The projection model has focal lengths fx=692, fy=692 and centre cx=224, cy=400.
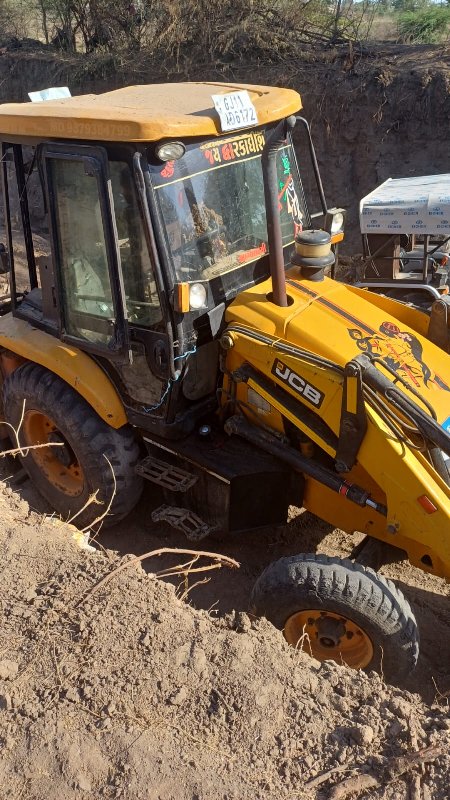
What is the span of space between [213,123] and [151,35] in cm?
1023

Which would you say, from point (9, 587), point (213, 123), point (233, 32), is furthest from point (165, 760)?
point (233, 32)

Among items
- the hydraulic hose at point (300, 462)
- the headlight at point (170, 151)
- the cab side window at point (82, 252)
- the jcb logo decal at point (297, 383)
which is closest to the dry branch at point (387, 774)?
the hydraulic hose at point (300, 462)

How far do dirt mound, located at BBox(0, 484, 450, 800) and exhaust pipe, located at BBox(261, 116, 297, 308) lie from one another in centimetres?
169

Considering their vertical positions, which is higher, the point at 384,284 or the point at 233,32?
the point at 233,32

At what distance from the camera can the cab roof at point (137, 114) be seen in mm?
3365

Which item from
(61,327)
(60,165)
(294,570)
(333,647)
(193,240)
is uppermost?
(60,165)

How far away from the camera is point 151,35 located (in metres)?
12.4

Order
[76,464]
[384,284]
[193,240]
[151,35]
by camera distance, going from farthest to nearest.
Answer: [151,35] → [384,284] → [76,464] → [193,240]

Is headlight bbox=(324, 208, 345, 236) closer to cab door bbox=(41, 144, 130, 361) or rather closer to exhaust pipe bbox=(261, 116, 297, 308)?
exhaust pipe bbox=(261, 116, 297, 308)

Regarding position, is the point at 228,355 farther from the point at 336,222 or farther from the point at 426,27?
the point at 426,27

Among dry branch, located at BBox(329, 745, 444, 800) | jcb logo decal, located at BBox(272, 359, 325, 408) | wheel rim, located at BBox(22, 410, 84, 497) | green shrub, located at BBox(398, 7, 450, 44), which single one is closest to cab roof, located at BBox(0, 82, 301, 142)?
jcb logo decal, located at BBox(272, 359, 325, 408)

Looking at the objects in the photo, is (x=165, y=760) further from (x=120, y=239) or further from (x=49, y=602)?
(x=120, y=239)

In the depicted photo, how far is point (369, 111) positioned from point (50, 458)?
7776mm

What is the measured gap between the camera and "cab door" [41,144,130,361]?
3607 mm
